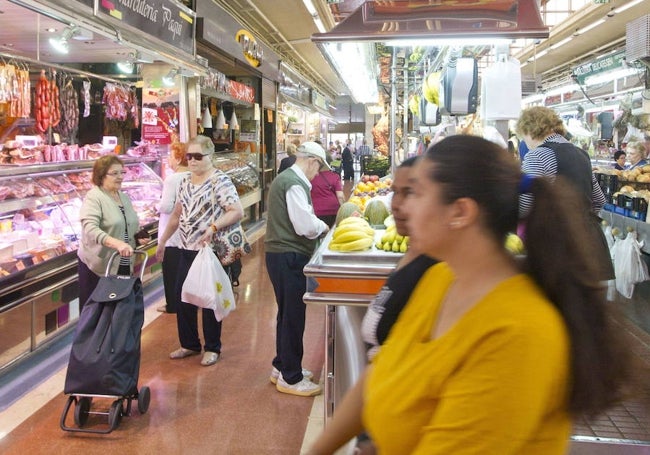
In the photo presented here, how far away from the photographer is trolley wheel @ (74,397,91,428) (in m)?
3.48

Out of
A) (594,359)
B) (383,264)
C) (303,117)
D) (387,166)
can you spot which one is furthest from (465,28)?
(303,117)

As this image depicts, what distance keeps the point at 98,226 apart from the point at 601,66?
369 inches

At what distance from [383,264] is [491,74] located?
5.59 ft

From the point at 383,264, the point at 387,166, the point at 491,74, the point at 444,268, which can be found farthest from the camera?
the point at 387,166

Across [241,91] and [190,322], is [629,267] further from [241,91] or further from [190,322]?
[241,91]

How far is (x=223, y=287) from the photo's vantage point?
437 centimetres

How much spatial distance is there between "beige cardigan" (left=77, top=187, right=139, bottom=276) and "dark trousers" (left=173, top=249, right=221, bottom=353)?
0.48 meters

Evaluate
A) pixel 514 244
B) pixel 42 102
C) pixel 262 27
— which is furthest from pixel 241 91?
pixel 514 244

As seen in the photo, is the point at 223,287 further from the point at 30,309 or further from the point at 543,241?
the point at 543,241

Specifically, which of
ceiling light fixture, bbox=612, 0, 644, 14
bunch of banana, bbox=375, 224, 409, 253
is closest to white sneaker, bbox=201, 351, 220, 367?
bunch of banana, bbox=375, 224, 409, 253

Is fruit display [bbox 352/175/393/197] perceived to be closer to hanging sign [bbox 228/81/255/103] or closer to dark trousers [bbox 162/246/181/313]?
dark trousers [bbox 162/246/181/313]

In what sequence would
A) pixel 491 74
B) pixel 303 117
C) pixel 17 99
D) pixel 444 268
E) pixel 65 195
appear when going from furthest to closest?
pixel 303 117
pixel 65 195
pixel 17 99
pixel 491 74
pixel 444 268

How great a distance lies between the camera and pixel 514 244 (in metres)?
1.20

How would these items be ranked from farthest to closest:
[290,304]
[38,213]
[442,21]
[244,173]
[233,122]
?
[233,122]
[244,173]
[38,213]
[290,304]
[442,21]
